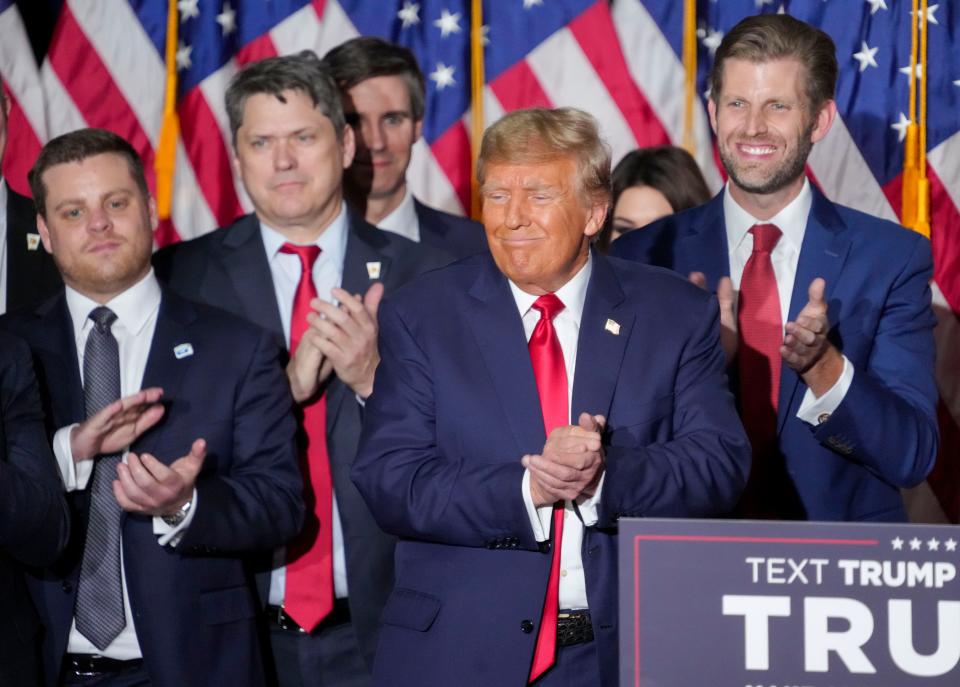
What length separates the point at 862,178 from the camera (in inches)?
196

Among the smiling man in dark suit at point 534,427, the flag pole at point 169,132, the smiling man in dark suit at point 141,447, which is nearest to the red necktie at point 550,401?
the smiling man in dark suit at point 534,427

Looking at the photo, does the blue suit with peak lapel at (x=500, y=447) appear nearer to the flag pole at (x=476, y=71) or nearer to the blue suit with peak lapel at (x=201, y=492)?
the blue suit with peak lapel at (x=201, y=492)

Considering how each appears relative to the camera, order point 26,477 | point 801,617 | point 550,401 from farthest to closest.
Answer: point 26,477, point 550,401, point 801,617

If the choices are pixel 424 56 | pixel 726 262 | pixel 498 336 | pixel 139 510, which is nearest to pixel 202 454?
pixel 139 510

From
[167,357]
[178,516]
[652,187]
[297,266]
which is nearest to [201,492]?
[178,516]

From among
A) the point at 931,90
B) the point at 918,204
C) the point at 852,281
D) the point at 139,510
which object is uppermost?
the point at 931,90

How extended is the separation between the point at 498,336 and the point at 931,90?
2.64m

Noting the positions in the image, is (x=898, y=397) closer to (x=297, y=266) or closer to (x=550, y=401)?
(x=550, y=401)

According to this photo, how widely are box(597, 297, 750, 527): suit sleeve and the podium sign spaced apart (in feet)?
1.74

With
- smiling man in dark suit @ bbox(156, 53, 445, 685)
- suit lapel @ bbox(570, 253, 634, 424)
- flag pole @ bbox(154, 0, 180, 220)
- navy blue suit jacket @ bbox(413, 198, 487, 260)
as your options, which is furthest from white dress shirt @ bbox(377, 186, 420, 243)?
suit lapel @ bbox(570, 253, 634, 424)

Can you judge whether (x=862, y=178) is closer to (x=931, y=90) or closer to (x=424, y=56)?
(x=931, y=90)

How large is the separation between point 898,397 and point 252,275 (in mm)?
1681

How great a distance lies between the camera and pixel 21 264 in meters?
4.14

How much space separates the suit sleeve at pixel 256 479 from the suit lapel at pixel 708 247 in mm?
1062
